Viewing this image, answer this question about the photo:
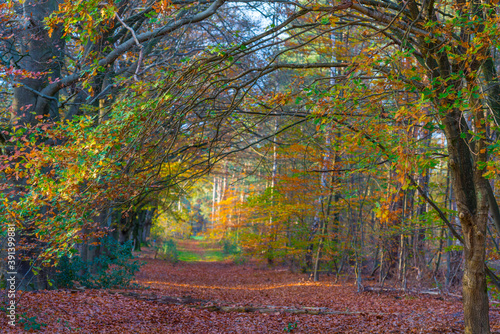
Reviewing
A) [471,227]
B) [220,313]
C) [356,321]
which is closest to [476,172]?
[471,227]

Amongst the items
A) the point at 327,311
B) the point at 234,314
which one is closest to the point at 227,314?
the point at 234,314

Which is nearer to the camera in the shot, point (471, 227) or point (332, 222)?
point (471, 227)

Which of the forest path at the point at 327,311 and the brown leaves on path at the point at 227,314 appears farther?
the forest path at the point at 327,311

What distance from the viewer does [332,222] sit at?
13.0 m

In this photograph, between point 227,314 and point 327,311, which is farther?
point 327,311

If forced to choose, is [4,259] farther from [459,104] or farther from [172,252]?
[172,252]

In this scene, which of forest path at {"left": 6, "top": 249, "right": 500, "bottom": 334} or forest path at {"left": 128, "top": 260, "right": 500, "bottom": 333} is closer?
forest path at {"left": 6, "top": 249, "right": 500, "bottom": 334}

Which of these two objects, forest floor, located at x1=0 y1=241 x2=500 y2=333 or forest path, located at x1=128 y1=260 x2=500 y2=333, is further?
forest path, located at x1=128 y1=260 x2=500 y2=333

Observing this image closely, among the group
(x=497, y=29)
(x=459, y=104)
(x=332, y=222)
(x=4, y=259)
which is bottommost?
(x=4, y=259)

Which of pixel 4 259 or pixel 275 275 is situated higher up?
pixel 4 259

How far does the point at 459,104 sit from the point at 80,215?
A: 4208 millimetres

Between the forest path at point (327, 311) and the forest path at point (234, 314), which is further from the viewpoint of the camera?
the forest path at point (327, 311)

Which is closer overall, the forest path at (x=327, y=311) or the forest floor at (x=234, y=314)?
the forest floor at (x=234, y=314)

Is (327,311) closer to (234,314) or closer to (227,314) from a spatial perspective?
(234,314)
